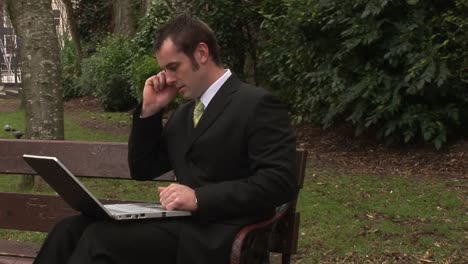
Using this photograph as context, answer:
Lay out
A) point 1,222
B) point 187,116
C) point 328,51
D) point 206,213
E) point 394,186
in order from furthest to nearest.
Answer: point 328,51, point 394,186, point 1,222, point 187,116, point 206,213

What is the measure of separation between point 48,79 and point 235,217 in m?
4.40

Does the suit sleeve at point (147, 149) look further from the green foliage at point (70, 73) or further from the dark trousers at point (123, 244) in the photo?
the green foliage at point (70, 73)

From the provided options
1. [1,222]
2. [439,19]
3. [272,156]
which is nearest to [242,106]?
[272,156]

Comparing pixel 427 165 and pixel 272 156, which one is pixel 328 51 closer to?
pixel 427 165

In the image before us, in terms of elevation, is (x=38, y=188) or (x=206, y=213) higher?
(x=206, y=213)

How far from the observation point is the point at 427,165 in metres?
9.16

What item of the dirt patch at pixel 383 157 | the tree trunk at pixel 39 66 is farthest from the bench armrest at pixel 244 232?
the dirt patch at pixel 383 157

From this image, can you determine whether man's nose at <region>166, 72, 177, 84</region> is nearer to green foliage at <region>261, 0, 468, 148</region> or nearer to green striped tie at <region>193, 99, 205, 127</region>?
green striped tie at <region>193, 99, 205, 127</region>

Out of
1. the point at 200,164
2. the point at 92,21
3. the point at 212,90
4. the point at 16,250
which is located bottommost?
the point at 16,250

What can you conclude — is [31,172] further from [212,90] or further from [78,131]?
[78,131]

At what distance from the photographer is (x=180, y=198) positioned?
3.46 metres

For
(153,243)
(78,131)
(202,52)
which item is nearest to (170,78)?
(202,52)

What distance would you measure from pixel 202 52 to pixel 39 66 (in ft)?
13.5

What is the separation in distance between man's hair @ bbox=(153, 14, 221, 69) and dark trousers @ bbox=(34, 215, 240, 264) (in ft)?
2.36
